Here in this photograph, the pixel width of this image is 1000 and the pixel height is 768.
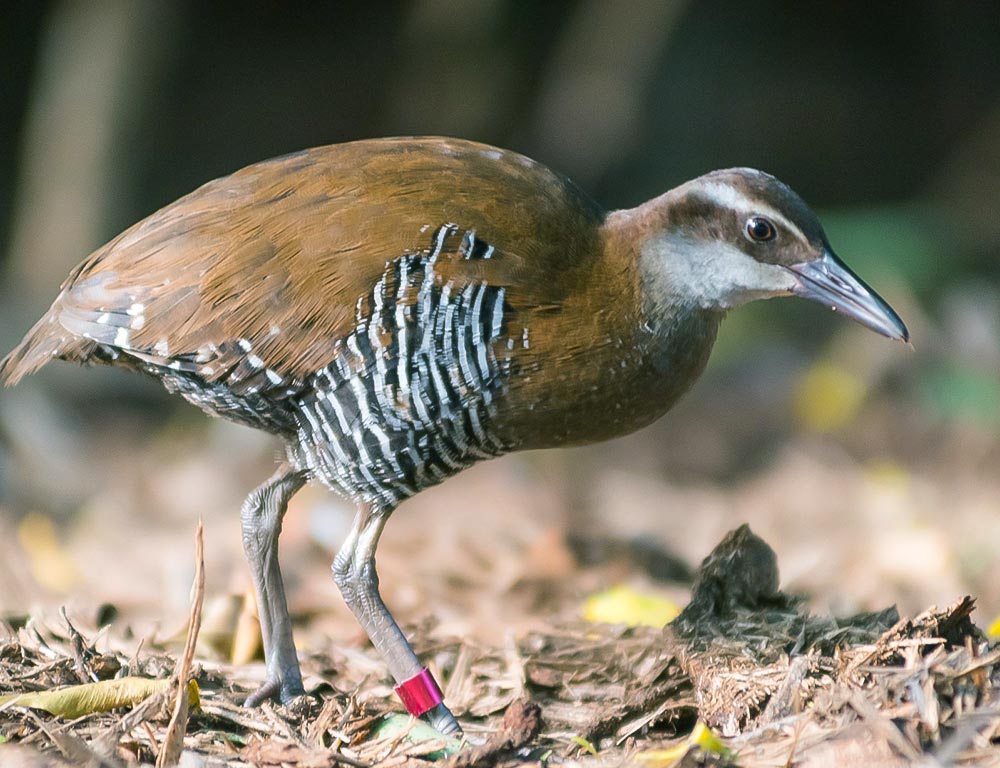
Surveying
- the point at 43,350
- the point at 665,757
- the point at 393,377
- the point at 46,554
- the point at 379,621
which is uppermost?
the point at 393,377

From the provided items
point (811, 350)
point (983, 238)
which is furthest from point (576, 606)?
A: point (983, 238)

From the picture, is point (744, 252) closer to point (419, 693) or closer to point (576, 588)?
point (419, 693)

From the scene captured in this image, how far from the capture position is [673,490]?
25.7 feet

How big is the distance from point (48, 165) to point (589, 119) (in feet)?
15.2

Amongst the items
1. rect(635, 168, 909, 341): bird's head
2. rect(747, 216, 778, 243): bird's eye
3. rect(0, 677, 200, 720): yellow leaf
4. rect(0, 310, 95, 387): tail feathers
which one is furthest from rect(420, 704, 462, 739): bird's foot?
rect(747, 216, 778, 243): bird's eye

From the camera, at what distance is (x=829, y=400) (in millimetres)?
8516

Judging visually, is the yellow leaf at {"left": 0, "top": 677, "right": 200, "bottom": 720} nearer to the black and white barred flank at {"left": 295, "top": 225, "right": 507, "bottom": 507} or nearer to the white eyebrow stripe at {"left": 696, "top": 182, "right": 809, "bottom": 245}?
the black and white barred flank at {"left": 295, "top": 225, "right": 507, "bottom": 507}

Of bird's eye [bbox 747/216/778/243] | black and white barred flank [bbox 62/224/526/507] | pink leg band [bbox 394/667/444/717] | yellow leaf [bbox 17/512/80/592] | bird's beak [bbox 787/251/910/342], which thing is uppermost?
bird's eye [bbox 747/216/778/243]

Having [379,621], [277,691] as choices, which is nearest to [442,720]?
[379,621]

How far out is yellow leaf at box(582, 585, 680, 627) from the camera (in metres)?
5.23

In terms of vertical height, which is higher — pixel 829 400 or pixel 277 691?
pixel 829 400

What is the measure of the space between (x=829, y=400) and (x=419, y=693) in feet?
16.6

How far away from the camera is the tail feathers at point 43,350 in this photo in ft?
14.4

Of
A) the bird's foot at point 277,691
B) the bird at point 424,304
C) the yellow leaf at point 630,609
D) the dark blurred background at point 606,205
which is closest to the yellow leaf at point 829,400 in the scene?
the dark blurred background at point 606,205
